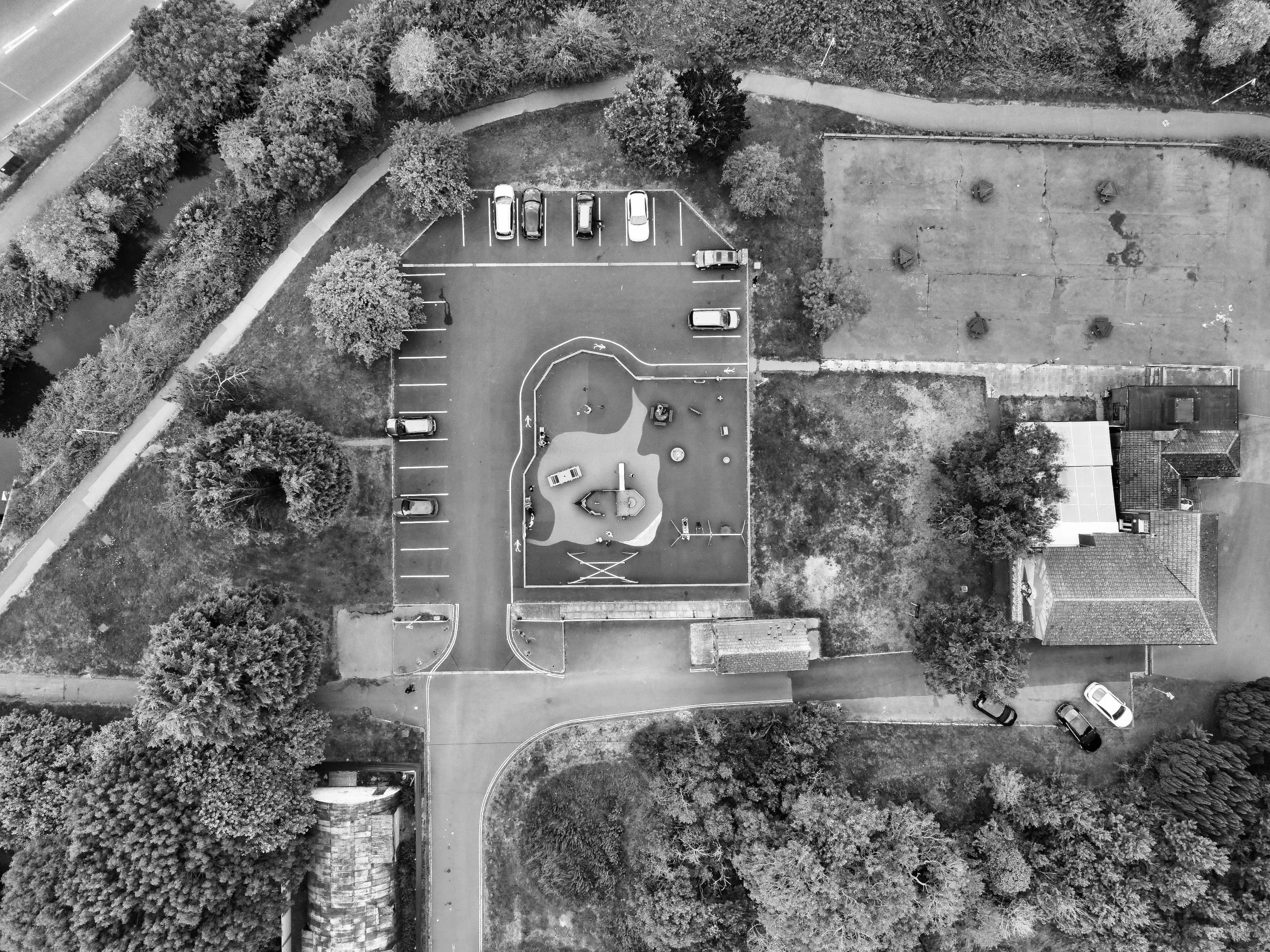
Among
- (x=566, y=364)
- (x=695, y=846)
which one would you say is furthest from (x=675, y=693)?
(x=566, y=364)

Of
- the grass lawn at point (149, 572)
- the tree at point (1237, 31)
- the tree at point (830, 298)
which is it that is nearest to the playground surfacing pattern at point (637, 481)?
the tree at point (830, 298)

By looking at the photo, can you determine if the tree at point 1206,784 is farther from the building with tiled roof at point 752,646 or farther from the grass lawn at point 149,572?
the grass lawn at point 149,572

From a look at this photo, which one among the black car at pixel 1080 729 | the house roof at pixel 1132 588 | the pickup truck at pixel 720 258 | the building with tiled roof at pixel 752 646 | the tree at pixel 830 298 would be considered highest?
the pickup truck at pixel 720 258

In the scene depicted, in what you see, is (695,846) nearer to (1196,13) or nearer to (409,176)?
(409,176)

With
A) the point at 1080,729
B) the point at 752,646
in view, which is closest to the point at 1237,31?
the point at 1080,729

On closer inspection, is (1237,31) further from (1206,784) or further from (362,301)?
(362,301)

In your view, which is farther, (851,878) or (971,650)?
(971,650)
